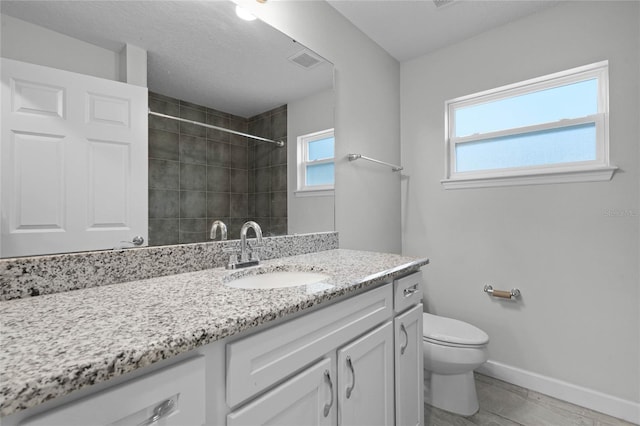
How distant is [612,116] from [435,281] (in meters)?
1.48

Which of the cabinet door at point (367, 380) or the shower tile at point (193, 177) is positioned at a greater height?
the shower tile at point (193, 177)

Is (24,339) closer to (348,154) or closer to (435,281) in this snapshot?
(348,154)

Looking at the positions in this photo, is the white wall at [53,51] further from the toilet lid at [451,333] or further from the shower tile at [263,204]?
the toilet lid at [451,333]

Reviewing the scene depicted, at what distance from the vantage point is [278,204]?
5.13ft

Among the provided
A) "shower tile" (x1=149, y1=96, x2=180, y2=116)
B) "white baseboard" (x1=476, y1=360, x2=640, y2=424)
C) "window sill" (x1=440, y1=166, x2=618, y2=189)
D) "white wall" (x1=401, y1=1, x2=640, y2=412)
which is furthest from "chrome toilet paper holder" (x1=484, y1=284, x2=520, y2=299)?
"shower tile" (x1=149, y1=96, x2=180, y2=116)

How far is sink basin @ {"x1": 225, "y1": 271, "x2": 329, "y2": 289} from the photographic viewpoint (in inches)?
46.9

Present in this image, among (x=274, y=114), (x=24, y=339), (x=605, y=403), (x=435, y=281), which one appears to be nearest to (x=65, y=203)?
(x=24, y=339)

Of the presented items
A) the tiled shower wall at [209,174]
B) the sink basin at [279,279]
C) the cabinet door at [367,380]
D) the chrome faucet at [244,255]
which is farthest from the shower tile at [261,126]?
the cabinet door at [367,380]

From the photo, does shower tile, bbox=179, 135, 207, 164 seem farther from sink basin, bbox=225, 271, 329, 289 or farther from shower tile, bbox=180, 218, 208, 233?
sink basin, bbox=225, 271, 329, 289

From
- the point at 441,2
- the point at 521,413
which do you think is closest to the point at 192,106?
the point at 441,2

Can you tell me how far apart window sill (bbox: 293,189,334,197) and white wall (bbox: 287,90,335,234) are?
0.03ft

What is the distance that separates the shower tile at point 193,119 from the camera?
1183mm

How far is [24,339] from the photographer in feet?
1.76

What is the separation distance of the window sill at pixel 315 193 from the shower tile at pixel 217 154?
0.45m
